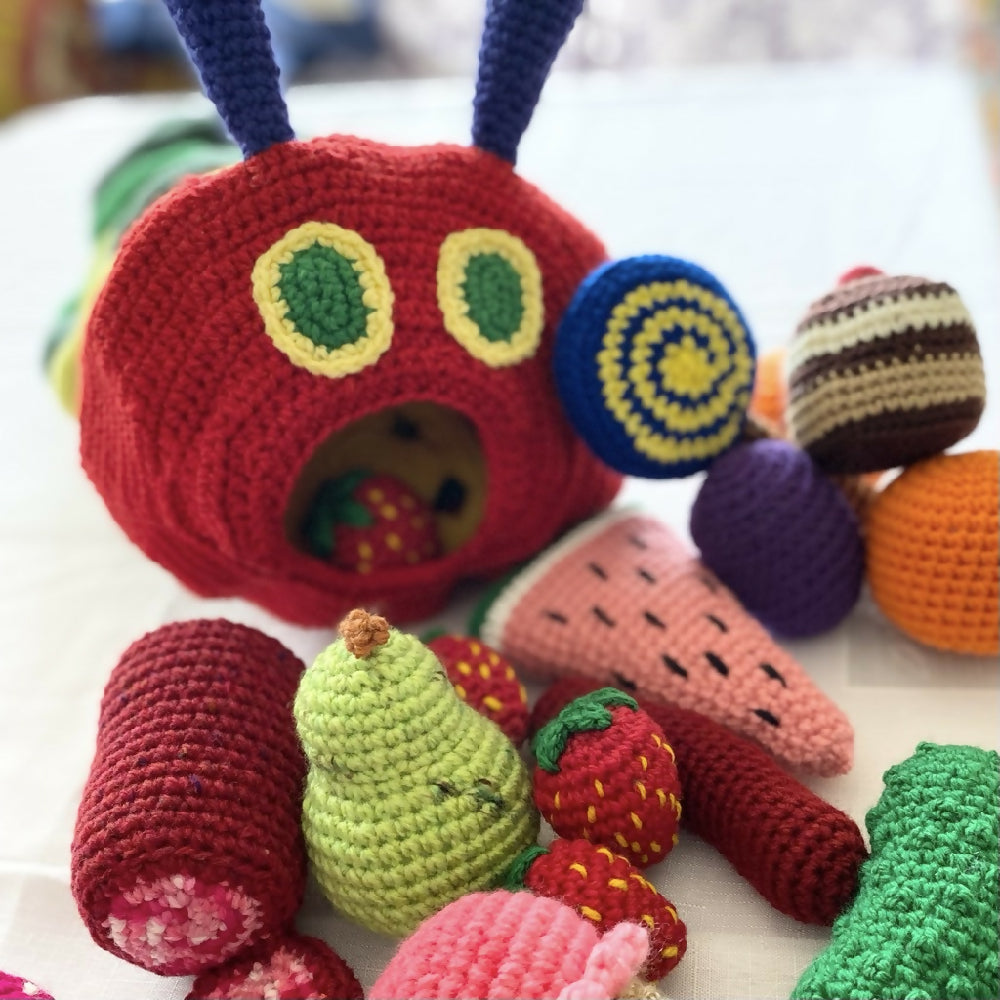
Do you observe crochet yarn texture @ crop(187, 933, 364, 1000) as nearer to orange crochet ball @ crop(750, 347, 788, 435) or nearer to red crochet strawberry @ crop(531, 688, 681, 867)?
red crochet strawberry @ crop(531, 688, 681, 867)

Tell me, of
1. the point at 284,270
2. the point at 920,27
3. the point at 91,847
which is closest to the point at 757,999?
the point at 91,847

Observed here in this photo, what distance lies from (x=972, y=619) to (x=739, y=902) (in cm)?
21

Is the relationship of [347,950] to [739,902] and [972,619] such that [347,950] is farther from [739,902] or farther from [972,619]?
[972,619]

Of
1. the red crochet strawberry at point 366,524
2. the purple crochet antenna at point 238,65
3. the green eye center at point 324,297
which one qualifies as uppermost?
the purple crochet antenna at point 238,65

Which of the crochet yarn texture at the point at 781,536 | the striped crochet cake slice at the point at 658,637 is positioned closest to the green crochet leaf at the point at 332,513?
the striped crochet cake slice at the point at 658,637

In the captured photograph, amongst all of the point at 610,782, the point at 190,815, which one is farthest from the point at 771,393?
the point at 190,815

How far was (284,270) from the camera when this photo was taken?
0.56 m

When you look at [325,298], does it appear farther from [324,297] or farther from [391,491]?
[391,491]

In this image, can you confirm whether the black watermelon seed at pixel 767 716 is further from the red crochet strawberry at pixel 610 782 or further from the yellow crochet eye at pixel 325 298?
the yellow crochet eye at pixel 325 298

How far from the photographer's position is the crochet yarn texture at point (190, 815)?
1.52ft

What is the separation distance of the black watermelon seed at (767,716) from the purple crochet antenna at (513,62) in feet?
1.11

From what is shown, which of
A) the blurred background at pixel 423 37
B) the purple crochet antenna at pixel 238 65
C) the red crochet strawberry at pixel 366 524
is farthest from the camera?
the blurred background at pixel 423 37

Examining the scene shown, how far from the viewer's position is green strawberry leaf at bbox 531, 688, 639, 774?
506mm

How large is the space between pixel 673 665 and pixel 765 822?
118 millimetres
